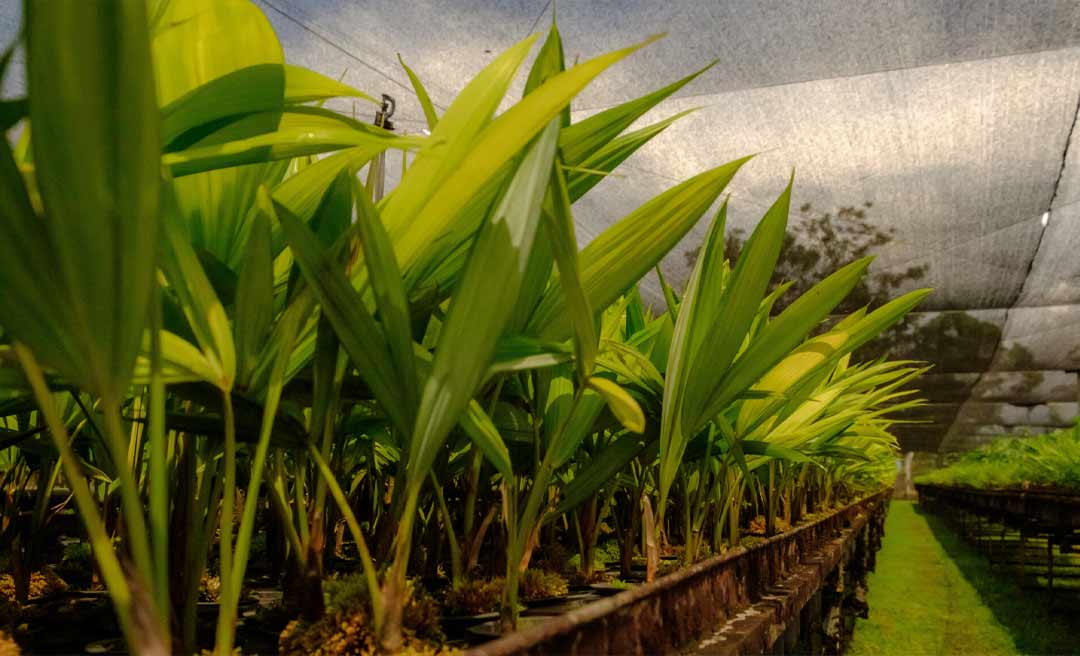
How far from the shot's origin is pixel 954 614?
367cm

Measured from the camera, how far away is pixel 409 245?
0.36m

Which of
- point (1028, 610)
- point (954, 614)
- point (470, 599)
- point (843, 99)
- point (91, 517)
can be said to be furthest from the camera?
point (1028, 610)

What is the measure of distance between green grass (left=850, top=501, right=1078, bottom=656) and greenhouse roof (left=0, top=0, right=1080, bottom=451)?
910mm

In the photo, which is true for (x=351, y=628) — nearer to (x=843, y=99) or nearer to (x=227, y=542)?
(x=227, y=542)

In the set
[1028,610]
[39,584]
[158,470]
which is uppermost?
[158,470]

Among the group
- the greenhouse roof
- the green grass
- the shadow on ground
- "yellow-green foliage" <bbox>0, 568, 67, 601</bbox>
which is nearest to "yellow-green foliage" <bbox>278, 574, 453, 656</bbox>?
"yellow-green foliage" <bbox>0, 568, 67, 601</bbox>

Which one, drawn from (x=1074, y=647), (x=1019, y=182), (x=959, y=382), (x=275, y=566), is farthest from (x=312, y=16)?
(x=959, y=382)

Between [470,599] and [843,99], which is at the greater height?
[843,99]

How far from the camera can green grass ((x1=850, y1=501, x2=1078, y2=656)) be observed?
2.93 m

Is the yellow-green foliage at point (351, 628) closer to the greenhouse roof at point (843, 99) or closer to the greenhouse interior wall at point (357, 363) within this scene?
the greenhouse interior wall at point (357, 363)

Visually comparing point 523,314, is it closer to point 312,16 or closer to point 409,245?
point 409,245

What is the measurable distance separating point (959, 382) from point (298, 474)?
8474 mm

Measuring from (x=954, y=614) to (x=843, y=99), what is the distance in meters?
2.25

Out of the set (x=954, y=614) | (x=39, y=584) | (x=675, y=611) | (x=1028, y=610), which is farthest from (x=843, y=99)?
(x=39, y=584)
